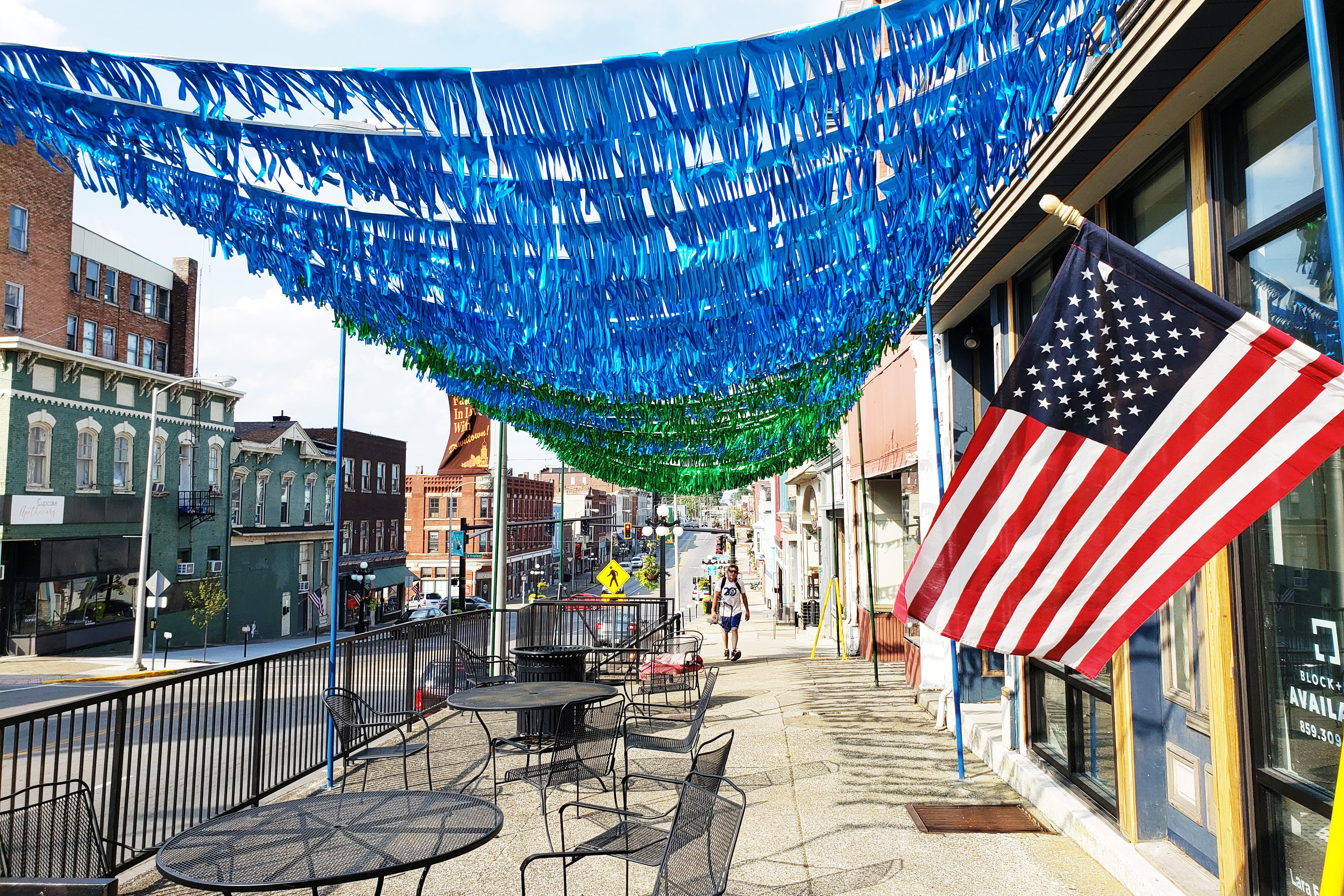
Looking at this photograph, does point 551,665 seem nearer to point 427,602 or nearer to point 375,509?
point 427,602

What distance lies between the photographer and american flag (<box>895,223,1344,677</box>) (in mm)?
2490

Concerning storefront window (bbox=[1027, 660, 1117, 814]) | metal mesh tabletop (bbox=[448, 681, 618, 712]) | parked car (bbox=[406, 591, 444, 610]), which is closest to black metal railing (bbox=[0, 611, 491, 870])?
metal mesh tabletop (bbox=[448, 681, 618, 712])

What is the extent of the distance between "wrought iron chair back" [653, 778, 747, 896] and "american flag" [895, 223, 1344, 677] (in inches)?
54.7

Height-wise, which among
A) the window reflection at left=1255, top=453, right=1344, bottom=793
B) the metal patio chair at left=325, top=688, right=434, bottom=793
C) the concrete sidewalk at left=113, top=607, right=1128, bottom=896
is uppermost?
the window reflection at left=1255, top=453, right=1344, bottom=793

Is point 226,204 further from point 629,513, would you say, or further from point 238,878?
point 629,513

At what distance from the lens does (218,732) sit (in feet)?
27.3

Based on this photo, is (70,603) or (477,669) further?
(70,603)

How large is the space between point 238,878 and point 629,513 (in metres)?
131

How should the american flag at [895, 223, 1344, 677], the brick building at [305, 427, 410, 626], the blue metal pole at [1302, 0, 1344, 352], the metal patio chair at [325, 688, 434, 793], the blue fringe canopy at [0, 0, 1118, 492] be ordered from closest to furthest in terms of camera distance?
1. the blue metal pole at [1302, 0, 1344, 352]
2. the american flag at [895, 223, 1344, 677]
3. the blue fringe canopy at [0, 0, 1118, 492]
4. the metal patio chair at [325, 688, 434, 793]
5. the brick building at [305, 427, 410, 626]

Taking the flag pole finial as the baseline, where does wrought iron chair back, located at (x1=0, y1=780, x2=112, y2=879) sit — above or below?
below

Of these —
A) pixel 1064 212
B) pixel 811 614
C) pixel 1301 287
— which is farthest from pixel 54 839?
pixel 811 614

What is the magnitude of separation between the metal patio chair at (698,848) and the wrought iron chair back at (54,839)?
2.54m

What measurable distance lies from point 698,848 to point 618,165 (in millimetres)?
2965

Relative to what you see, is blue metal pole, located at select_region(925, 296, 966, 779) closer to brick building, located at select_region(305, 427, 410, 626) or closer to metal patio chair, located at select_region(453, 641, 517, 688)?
metal patio chair, located at select_region(453, 641, 517, 688)
